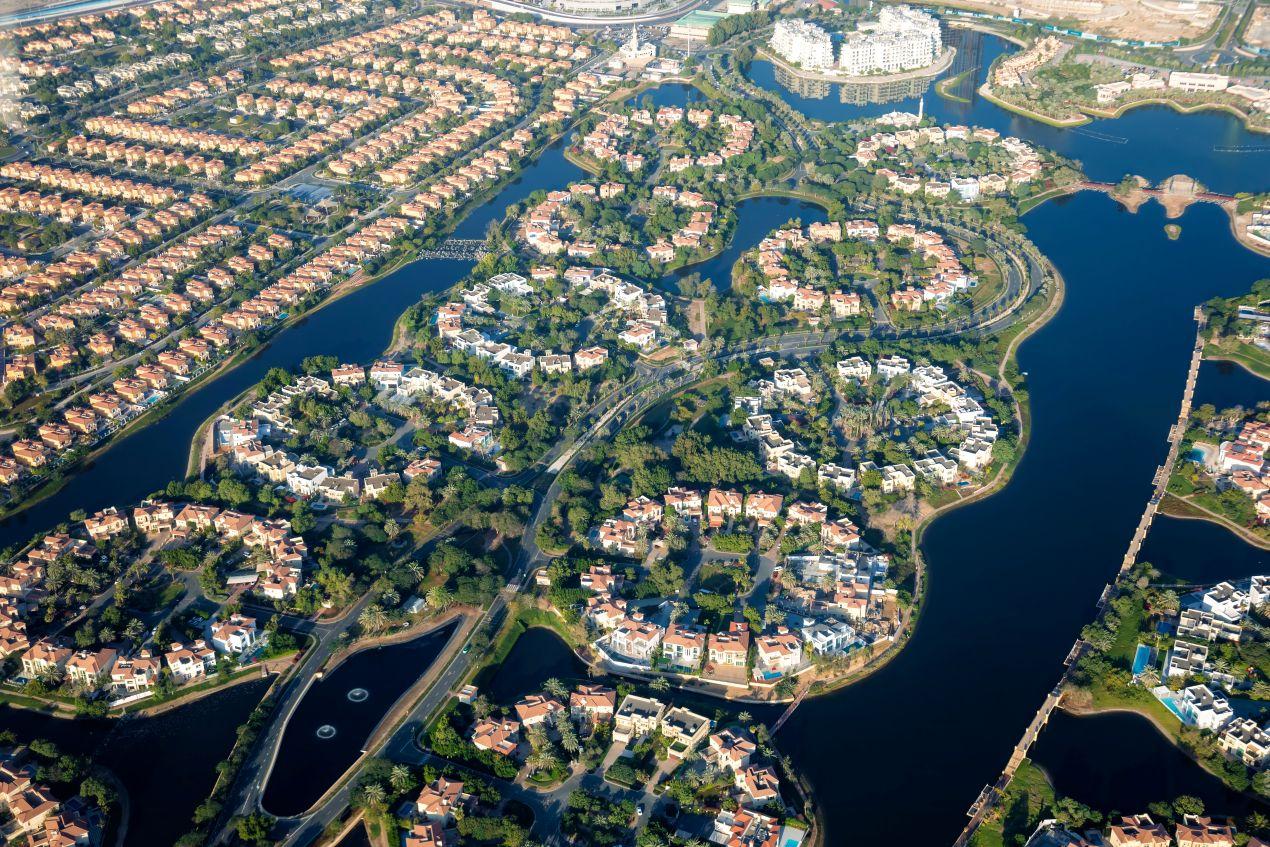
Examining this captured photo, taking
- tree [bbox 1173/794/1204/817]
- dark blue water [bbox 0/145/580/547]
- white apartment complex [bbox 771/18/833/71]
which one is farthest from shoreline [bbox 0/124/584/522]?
tree [bbox 1173/794/1204/817]

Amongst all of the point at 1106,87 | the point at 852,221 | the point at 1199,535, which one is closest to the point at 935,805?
the point at 1199,535

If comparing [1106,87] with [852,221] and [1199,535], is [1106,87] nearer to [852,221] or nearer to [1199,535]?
[852,221]

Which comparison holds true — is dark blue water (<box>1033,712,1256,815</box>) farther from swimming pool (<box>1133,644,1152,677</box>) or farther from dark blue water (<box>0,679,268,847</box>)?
dark blue water (<box>0,679,268,847</box>)

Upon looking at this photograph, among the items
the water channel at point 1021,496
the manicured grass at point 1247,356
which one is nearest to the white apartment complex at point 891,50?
the water channel at point 1021,496

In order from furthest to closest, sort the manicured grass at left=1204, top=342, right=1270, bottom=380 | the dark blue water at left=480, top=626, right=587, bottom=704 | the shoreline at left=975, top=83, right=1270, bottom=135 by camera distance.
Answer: the shoreline at left=975, top=83, right=1270, bottom=135 → the manicured grass at left=1204, top=342, right=1270, bottom=380 → the dark blue water at left=480, top=626, right=587, bottom=704

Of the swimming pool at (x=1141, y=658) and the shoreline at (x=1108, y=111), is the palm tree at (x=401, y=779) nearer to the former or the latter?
the swimming pool at (x=1141, y=658)

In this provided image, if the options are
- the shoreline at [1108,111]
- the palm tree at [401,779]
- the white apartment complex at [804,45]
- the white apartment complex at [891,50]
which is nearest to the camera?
the palm tree at [401,779]

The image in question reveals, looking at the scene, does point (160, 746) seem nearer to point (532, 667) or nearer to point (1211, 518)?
point (532, 667)

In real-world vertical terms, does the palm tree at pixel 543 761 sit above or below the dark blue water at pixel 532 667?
above
